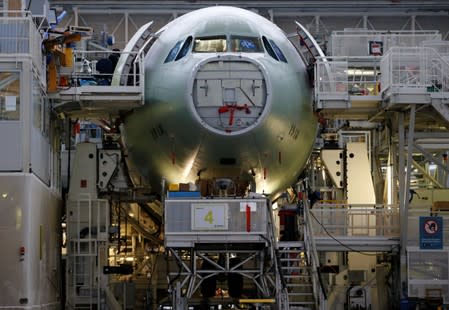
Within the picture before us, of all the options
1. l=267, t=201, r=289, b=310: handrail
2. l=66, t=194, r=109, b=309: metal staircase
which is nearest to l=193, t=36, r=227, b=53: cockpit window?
l=267, t=201, r=289, b=310: handrail

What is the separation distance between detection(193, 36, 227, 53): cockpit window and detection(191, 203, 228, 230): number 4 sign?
419 centimetres

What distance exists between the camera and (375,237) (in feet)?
105

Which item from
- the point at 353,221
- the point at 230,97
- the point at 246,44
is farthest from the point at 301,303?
the point at 246,44

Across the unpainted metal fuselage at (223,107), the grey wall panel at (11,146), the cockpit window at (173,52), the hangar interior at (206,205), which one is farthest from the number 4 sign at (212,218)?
the grey wall panel at (11,146)

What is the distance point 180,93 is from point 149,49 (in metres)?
3.99

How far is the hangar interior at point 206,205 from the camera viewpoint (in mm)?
27422

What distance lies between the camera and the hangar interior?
90.0 feet

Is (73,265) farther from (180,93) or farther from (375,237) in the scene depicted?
(375,237)

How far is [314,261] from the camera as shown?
28.8 meters

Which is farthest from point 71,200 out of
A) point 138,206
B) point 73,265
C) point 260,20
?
point 260,20

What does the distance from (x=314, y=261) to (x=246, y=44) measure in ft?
19.7

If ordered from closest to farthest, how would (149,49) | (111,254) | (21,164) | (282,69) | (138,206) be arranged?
1. (21,164)
2. (282,69)
3. (149,49)
4. (111,254)
5. (138,206)

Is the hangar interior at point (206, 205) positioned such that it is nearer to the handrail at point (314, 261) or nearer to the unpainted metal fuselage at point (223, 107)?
the handrail at point (314, 261)

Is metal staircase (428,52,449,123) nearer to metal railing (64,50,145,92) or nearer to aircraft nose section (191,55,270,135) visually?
aircraft nose section (191,55,270,135)
